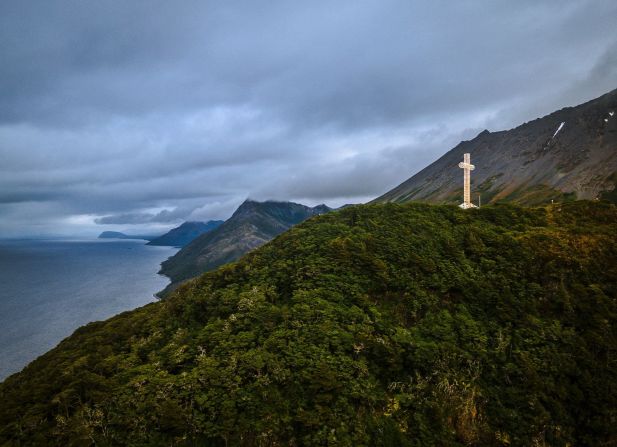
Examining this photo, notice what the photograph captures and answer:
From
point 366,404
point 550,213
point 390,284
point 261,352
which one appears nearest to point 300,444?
point 366,404

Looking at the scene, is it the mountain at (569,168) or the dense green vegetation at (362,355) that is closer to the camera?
the dense green vegetation at (362,355)

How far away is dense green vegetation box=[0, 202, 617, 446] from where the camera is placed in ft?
39.2

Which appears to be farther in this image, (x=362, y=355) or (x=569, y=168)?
(x=569, y=168)

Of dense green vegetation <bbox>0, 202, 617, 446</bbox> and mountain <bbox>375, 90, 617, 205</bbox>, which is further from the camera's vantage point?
mountain <bbox>375, 90, 617, 205</bbox>

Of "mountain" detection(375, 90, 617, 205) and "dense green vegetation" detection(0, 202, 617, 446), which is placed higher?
"mountain" detection(375, 90, 617, 205)

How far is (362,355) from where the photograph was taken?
14.2m

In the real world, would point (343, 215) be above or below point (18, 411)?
above

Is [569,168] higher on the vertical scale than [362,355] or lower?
higher

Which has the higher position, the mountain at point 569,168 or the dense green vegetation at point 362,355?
the mountain at point 569,168

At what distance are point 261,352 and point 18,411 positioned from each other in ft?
30.9

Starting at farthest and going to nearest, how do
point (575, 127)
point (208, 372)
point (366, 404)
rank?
point (575, 127) < point (208, 372) < point (366, 404)

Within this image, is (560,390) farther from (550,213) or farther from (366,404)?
(550,213)

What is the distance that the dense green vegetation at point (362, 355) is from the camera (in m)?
11.9

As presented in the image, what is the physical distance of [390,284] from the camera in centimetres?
1822
